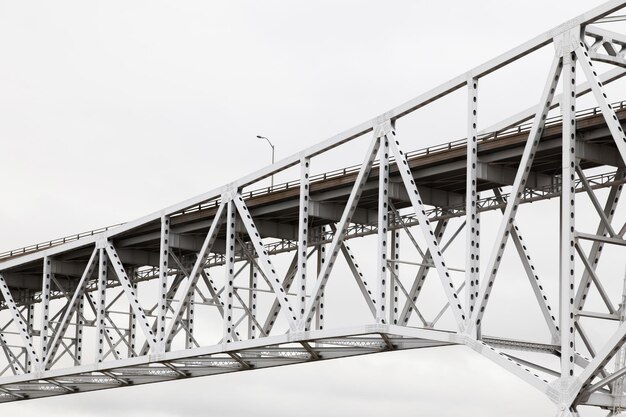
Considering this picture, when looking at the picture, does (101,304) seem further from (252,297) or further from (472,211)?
(472,211)

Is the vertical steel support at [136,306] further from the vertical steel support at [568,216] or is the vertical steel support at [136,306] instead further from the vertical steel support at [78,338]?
the vertical steel support at [568,216]

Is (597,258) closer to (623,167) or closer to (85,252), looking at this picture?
(623,167)

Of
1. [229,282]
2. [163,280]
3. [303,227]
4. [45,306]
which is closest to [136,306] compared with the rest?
[163,280]

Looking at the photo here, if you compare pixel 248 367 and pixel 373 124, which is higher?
pixel 373 124

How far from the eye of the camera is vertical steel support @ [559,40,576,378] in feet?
154

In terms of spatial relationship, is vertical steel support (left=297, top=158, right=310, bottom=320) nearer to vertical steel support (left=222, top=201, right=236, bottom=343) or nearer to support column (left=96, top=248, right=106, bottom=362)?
vertical steel support (left=222, top=201, right=236, bottom=343)

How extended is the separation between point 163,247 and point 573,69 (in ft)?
90.1

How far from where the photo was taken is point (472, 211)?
51.8 m

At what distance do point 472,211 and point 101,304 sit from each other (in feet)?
95.8

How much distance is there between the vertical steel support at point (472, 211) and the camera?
168 feet

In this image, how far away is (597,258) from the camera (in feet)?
172

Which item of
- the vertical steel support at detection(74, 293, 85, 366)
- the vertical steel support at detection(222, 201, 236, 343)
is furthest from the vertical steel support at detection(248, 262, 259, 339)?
the vertical steel support at detection(74, 293, 85, 366)

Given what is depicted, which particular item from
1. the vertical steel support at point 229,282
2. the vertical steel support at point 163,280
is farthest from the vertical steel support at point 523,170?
the vertical steel support at point 163,280

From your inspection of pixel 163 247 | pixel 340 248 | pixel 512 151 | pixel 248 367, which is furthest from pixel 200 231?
pixel 512 151
